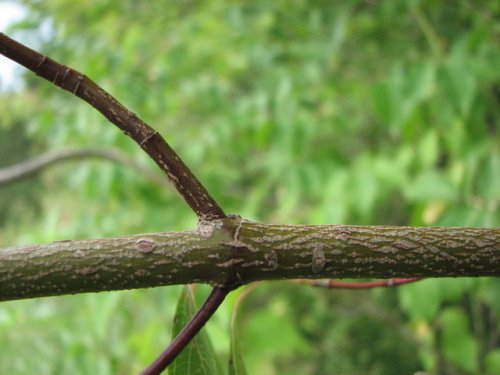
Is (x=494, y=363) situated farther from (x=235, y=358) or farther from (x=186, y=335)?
(x=186, y=335)

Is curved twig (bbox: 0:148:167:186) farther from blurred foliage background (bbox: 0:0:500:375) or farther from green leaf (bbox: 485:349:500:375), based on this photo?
green leaf (bbox: 485:349:500:375)

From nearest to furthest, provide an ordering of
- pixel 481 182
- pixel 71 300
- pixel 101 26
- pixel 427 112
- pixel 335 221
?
pixel 481 182 < pixel 335 221 < pixel 427 112 < pixel 71 300 < pixel 101 26

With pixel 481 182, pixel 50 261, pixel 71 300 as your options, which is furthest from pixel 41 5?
pixel 50 261

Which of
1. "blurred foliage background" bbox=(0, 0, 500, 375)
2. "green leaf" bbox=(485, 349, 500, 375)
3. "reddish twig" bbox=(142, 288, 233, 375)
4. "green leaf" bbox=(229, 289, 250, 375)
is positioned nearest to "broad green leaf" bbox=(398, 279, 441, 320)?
"blurred foliage background" bbox=(0, 0, 500, 375)

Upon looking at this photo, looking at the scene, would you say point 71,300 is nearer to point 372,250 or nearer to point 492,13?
point 492,13

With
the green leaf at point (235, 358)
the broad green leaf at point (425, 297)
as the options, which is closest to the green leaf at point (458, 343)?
the broad green leaf at point (425, 297)

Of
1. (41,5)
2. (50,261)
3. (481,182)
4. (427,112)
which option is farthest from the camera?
(41,5)
